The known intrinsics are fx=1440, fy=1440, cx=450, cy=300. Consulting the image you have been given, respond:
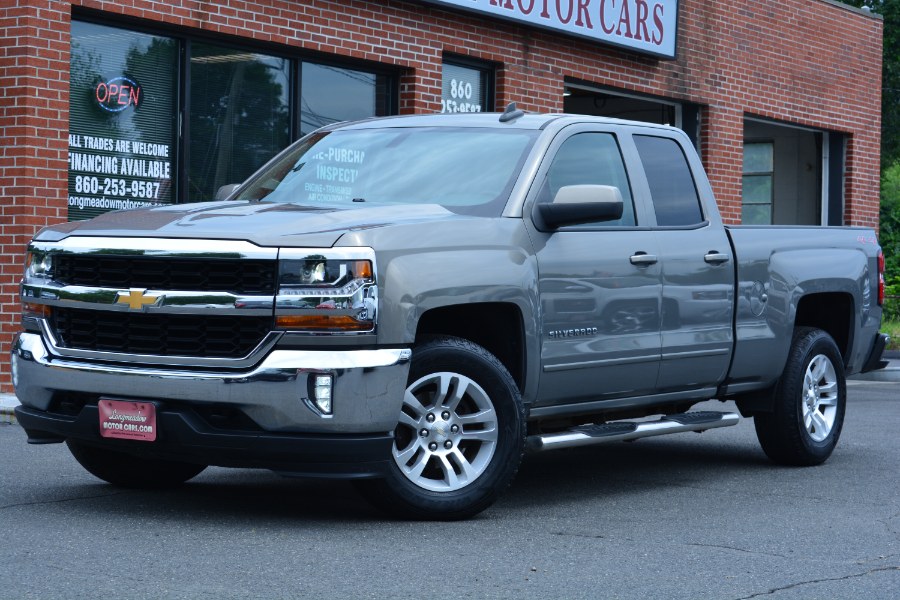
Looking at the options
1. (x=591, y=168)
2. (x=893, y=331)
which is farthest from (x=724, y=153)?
(x=591, y=168)

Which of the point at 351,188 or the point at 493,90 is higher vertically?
the point at 493,90

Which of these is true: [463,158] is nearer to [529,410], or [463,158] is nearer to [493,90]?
[529,410]

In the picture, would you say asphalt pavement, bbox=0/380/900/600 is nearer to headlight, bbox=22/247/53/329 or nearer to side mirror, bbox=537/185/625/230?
headlight, bbox=22/247/53/329

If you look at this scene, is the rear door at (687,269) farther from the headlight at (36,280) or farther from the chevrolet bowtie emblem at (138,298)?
the headlight at (36,280)

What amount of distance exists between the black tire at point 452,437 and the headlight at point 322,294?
1.46ft

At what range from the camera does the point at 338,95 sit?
14750 mm

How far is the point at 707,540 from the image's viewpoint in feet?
20.7

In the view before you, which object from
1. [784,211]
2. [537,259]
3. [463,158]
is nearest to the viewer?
[537,259]

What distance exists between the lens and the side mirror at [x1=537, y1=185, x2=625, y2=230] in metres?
6.94

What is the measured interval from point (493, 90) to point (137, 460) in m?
10.1

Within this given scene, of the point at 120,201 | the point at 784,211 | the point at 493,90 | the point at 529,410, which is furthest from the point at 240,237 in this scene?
the point at 784,211

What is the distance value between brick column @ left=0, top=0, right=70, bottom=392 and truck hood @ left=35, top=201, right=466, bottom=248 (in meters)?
5.08

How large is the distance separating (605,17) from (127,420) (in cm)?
1246

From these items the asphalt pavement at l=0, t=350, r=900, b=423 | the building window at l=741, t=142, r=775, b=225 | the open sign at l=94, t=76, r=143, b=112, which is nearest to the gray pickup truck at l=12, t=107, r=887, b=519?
the asphalt pavement at l=0, t=350, r=900, b=423
